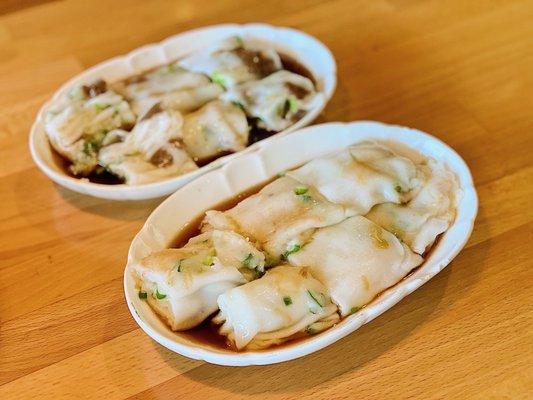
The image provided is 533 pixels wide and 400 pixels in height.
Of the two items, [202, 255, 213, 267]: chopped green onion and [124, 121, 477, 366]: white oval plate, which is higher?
[202, 255, 213, 267]: chopped green onion

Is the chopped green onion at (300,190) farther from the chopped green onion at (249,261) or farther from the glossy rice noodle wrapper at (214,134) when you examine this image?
the glossy rice noodle wrapper at (214,134)

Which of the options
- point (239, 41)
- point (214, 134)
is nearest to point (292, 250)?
point (214, 134)

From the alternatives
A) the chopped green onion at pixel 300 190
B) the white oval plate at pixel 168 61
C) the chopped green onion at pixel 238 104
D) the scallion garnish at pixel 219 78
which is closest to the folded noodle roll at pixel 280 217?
the chopped green onion at pixel 300 190

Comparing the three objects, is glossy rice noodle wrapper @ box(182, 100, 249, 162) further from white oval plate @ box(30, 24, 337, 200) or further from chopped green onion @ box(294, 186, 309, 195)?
chopped green onion @ box(294, 186, 309, 195)

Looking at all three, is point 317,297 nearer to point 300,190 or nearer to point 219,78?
point 300,190

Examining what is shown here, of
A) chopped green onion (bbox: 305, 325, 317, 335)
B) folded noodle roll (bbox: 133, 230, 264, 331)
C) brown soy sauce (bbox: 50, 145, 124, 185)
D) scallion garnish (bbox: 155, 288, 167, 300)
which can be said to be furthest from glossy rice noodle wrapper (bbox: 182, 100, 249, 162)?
chopped green onion (bbox: 305, 325, 317, 335)

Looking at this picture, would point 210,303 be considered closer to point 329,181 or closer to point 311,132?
point 329,181

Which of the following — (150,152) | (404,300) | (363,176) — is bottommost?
(404,300)

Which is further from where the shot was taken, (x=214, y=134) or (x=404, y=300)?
(x=214, y=134)
